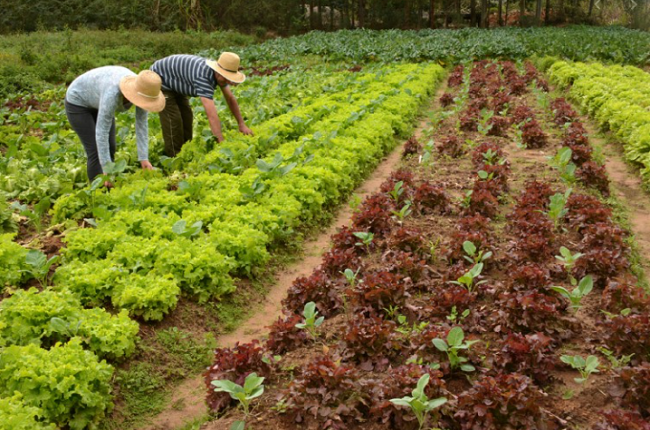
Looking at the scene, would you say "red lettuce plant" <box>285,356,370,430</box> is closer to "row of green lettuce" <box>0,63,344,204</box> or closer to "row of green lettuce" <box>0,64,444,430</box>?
"row of green lettuce" <box>0,64,444,430</box>

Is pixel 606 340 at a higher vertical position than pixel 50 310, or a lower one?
A: lower

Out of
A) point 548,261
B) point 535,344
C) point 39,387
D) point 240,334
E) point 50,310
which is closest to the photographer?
point 39,387

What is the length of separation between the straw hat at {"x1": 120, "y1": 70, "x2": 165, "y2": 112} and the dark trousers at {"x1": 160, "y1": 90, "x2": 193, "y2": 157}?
2.20 meters

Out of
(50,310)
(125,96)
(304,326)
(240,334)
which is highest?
(125,96)

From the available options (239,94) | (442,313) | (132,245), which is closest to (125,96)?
(132,245)

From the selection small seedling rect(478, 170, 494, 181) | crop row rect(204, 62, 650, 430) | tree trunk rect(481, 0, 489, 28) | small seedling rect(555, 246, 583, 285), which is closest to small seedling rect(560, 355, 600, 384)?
crop row rect(204, 62, 650, 430)

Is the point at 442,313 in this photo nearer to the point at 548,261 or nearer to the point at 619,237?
the point at 548,261

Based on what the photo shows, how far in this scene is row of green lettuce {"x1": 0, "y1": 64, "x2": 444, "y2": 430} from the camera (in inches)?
150

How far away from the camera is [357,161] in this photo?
9.33 meters

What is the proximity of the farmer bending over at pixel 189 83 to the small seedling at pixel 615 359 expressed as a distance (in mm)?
5541

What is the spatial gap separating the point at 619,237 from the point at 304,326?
3.51m

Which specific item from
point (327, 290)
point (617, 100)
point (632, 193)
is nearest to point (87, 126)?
point (327, 290)

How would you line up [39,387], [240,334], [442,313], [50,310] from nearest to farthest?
1. [39,387]
2. [50,310]
3. [442,313]
4. [240,334]

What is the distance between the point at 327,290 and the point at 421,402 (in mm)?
1978
